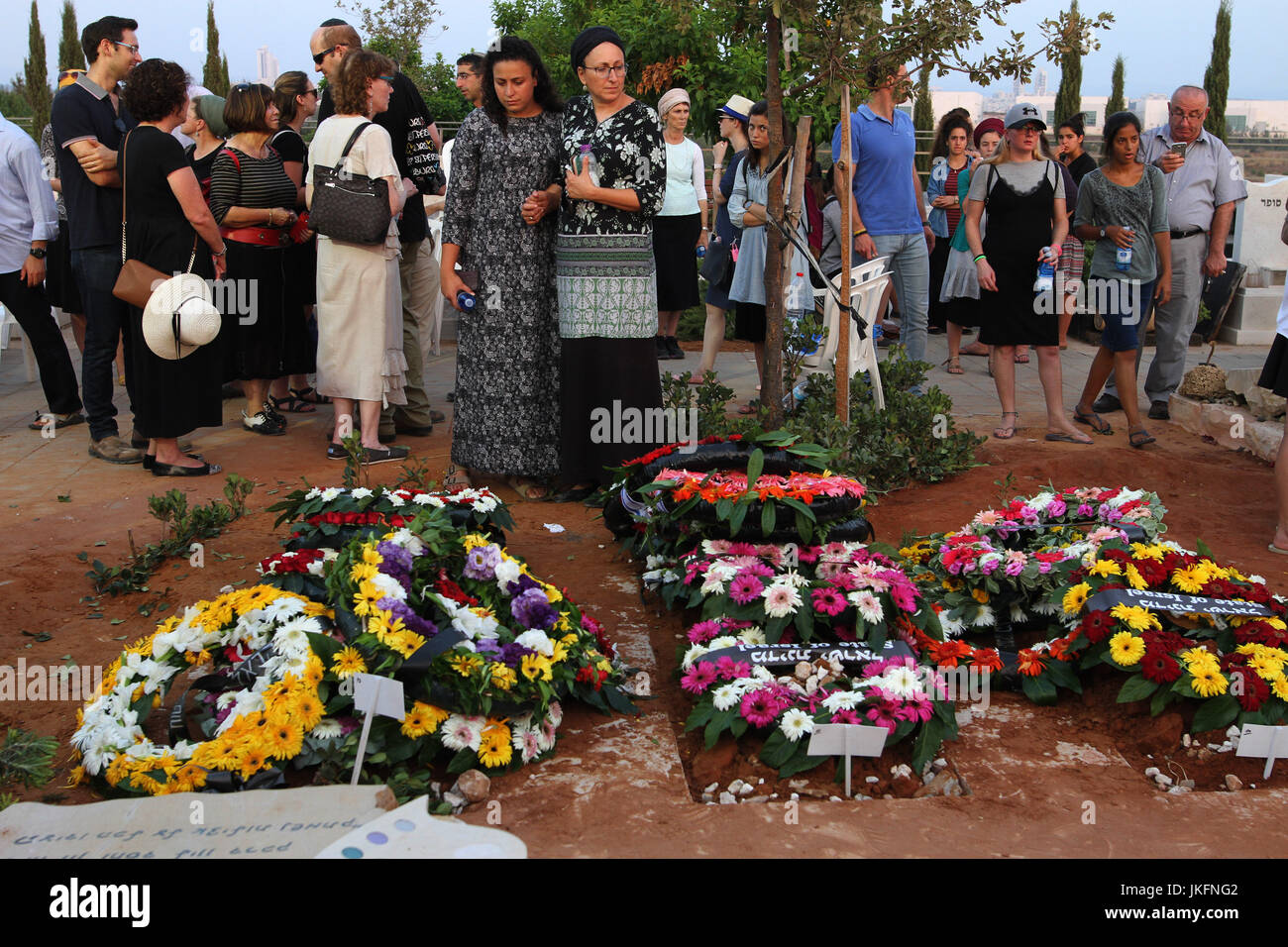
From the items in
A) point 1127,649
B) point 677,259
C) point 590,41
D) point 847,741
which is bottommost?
point 847,741

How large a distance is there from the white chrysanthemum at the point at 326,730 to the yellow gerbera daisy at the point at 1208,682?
7.96 feet

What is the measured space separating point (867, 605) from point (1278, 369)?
9.61ft

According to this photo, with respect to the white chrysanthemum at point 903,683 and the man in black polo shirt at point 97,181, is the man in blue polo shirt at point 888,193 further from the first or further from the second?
the white chrysanthemum at point 903,683

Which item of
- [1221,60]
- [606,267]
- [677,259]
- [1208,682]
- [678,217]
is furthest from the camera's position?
[1221,60]

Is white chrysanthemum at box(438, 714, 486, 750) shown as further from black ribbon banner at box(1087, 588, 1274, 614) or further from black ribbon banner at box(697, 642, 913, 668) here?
black ribbon banner at box(1087, 588, 1274, 614)

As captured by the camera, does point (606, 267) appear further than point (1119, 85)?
No

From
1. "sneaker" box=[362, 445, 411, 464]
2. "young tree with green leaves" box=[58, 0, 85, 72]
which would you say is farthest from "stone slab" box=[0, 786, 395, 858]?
"young tree with green leaves" box=[58, 0, 85, 72]

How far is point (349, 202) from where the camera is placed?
594cm

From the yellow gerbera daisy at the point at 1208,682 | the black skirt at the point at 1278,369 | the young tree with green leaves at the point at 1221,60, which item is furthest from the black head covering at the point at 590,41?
the young tree with green leaves at the point at 1221,60

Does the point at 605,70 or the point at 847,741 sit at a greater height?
the point at 605,70

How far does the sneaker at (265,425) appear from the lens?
7.23 metres

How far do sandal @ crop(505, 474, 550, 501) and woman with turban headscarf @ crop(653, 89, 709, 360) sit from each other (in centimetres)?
312

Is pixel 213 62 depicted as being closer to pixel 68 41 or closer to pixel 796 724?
pixel 68 41

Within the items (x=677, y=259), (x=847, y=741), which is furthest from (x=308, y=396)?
(x=847, y=741)
